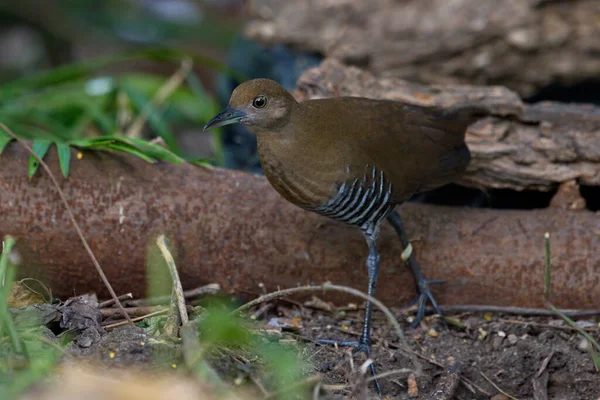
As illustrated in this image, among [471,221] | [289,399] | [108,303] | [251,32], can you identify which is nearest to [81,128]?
[251,32]

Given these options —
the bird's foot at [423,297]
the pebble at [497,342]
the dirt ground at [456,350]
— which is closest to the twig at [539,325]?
the dirt ground at [456,350]

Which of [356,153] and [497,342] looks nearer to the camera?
[356,153]

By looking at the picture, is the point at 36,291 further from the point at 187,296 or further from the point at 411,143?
the point at 411,143

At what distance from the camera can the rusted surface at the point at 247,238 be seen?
3238 mm

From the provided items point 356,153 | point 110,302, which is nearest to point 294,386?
point 110,302

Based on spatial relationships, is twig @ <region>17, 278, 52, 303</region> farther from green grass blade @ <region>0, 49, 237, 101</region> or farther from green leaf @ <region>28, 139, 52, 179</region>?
green grass blade @ <region>0, 49, 237, 101</region>

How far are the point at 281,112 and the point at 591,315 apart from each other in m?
1.64

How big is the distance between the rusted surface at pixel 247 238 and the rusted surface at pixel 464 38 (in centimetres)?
130

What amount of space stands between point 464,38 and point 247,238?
6.55 feet

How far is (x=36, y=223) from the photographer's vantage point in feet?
10.5

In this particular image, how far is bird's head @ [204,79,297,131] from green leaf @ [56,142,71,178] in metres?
0.72

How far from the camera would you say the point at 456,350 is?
3172mm

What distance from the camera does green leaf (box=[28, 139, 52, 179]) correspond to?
10.5 feet

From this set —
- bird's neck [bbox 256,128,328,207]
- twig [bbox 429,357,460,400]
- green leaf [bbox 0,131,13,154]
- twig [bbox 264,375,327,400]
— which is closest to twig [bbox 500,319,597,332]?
twig [bbox 429,357,460,400]
